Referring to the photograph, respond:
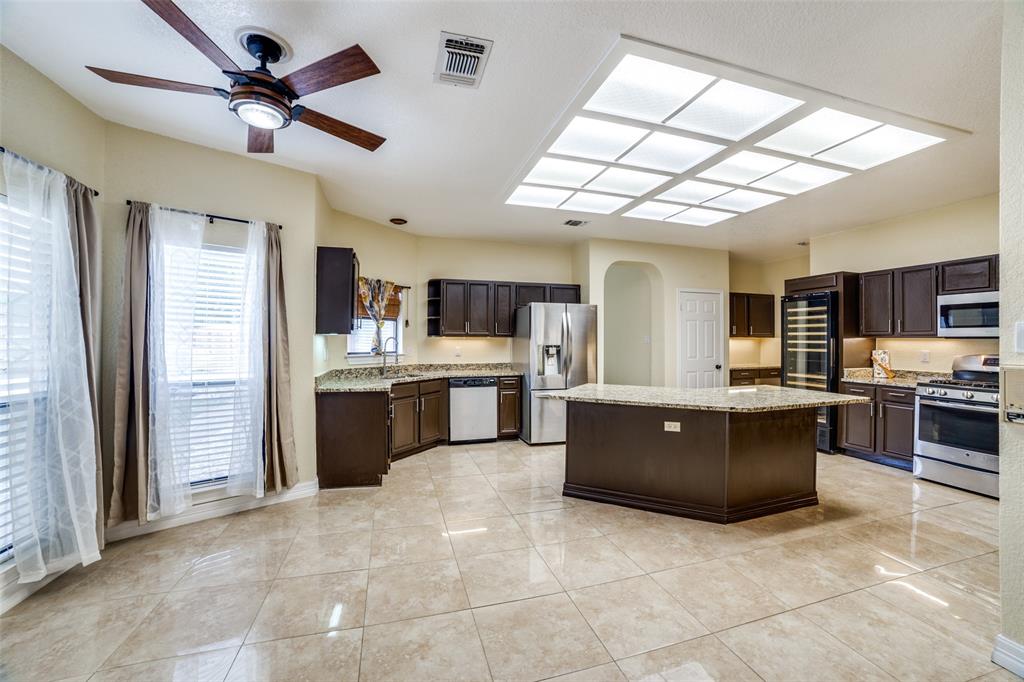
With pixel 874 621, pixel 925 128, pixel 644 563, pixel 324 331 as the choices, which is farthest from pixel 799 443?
pixel 324 331

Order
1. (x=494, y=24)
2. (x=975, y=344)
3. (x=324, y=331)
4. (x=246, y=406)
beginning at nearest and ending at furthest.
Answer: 1. (x=494, y=24)
2. (x=246, y=406)
3. (x=324, y=331)
4. (x=975, y=344)

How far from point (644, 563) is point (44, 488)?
3.31 m

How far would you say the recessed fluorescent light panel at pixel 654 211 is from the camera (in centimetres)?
425

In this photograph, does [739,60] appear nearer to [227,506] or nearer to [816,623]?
[816,623]

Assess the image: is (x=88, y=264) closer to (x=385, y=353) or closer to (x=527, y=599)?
(x=385, y=353)

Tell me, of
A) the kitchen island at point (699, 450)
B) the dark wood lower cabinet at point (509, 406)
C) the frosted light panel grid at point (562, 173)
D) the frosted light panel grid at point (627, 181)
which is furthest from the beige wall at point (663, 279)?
the kitchen island at point (699, 450)

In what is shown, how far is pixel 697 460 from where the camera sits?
297 cm

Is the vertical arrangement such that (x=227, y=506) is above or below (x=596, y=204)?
below

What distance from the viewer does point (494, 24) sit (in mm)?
1843

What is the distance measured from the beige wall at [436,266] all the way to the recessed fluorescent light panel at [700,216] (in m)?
1.85

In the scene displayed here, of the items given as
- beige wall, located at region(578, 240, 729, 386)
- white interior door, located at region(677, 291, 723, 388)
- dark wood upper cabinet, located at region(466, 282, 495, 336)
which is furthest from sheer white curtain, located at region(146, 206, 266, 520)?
white interior door, located at region(677, 291, 723, 388)

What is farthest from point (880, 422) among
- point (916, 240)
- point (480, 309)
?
point (480, 309)

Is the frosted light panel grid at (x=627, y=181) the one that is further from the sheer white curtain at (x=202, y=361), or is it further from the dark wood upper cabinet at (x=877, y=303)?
the dark wood upper cabinet at (x=877, y=303)

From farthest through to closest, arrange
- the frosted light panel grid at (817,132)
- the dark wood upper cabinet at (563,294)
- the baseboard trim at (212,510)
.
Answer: the dark wood upper cabinet at (563,294) < the baseboard trim at (212,510) < the frosted light panel grid at (817,132)
